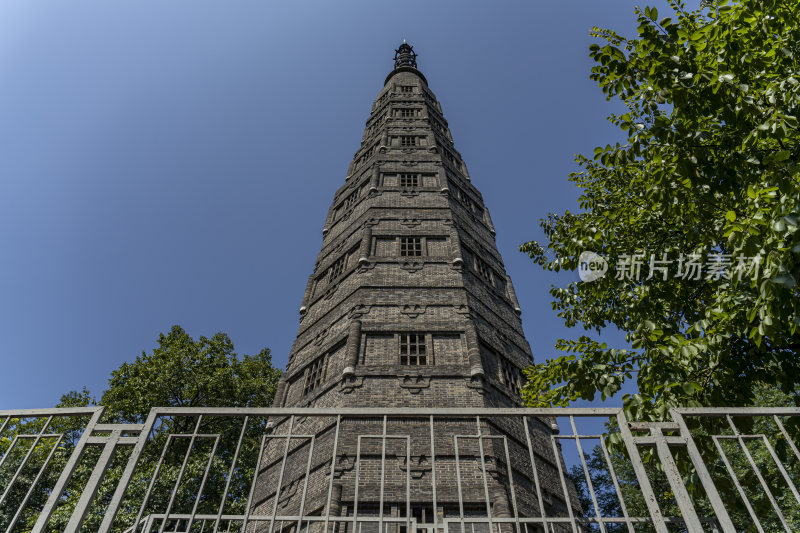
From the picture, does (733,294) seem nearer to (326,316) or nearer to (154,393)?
(326,316)

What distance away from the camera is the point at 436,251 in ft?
51.8

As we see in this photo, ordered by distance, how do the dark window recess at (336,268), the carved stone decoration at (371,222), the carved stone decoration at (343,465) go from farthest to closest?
the carved stone decoration at (371,222) < the dark window recess at (336,268) < the carved stone decoration at (343,465)

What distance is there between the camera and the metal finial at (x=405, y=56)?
34.7 m

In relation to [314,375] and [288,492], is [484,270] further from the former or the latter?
[288,492]

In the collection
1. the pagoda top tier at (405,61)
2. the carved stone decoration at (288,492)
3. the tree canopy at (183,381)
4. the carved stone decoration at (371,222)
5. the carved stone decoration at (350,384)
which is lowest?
the carved stone decoration at (288,492)

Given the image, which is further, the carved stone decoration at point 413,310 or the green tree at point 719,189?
the carved stone decoration at point 413,310

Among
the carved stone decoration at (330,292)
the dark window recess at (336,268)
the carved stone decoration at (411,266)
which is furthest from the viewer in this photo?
the dark window recess at (336,268)

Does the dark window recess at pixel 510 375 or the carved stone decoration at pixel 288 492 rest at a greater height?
the dark window recess at pixel 510 375

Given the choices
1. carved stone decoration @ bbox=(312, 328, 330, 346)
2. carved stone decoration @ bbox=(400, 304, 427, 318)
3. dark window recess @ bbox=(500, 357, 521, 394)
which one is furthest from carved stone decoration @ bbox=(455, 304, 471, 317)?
carved stone decoration @ bbox=(312, 328, 330, 346)

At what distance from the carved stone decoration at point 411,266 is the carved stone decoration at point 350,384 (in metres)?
4.34

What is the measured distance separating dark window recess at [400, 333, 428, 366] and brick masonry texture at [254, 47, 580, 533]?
0.04m

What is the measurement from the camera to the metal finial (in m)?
34.7

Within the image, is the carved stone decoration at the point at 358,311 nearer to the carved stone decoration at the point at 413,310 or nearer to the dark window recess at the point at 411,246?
the carved stone decoration at the point at 413,310

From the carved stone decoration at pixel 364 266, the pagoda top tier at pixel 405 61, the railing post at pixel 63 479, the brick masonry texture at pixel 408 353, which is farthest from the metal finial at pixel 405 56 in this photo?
the railing post at pixel 63 479
